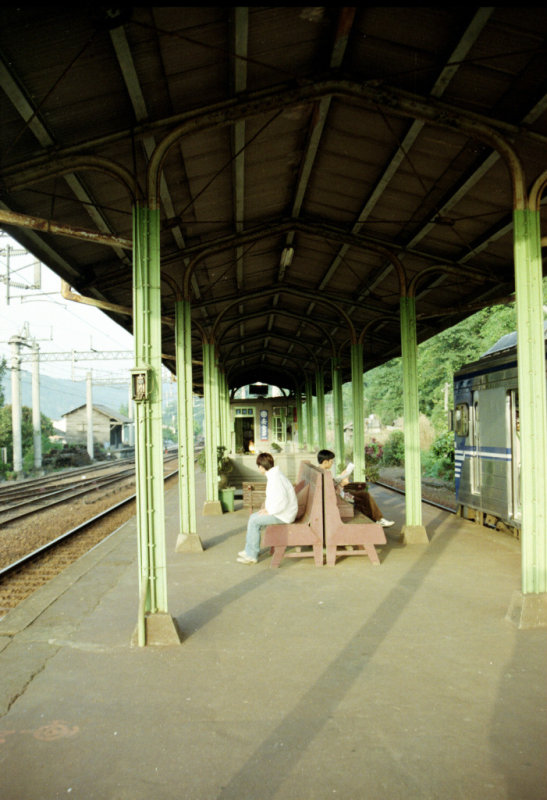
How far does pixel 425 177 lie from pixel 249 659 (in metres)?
5.98

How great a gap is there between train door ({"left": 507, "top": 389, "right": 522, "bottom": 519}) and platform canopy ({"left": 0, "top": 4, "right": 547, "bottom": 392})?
6.81 feet

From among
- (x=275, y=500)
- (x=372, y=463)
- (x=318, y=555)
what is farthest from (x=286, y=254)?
(x=372, y=463)

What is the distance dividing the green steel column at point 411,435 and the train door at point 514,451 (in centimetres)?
142

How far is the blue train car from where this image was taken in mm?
8461

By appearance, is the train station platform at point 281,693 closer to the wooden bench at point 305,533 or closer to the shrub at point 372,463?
the wooden bench at point 305,533

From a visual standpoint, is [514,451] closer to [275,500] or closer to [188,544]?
[275,500]

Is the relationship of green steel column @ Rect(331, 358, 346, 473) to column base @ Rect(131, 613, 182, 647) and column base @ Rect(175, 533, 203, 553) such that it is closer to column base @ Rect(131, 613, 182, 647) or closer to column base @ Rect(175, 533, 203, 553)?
column base @ Rect(175, 533, 203, 553)

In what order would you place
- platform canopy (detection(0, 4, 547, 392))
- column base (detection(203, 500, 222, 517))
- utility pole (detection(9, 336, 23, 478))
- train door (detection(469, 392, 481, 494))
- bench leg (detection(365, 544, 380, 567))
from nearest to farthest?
platform canopy (detection(0, 4, 547, 392)) < bench leg (detection(365, 544, 380, 567)) < train door (detection(469, 392, 481, 494)) < column base (detection(203, 500, 222, 517)) < utility pole (detection(9, 336, 23, 478))

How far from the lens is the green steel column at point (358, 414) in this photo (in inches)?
482

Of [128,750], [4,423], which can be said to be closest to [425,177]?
[128,750]

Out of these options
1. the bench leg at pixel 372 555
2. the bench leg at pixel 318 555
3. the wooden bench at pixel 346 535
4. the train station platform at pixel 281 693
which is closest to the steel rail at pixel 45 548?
the train station platform at pixel 281 693

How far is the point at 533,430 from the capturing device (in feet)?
16.5

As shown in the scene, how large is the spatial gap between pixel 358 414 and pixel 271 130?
714 cm

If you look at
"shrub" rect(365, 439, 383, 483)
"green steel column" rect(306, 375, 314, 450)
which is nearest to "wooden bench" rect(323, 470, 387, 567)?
"shrub" rect(365, 439, 383, 483)
